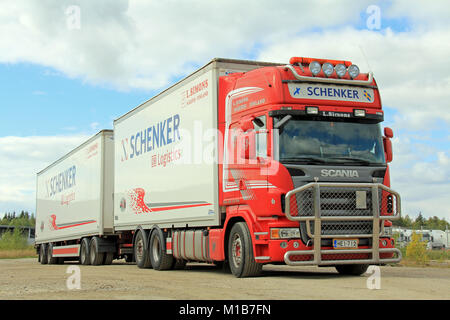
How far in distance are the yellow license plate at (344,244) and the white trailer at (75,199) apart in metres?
11.0

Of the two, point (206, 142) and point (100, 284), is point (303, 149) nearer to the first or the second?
point (206, 142)

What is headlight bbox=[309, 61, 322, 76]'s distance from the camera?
12.3 metres

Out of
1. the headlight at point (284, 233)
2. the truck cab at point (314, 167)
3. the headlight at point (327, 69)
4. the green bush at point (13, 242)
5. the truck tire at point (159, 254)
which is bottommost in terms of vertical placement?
the green bush at point (13, 242)

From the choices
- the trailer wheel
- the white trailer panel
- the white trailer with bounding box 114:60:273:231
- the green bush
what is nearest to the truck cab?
the white trailer with bounding box 114:60:273:231

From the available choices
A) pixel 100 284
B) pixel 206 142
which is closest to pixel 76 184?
pixel 206 142

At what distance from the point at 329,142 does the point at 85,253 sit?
43.9ft

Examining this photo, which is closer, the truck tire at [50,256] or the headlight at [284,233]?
the headlight at [284,233]

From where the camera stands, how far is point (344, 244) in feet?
38.9

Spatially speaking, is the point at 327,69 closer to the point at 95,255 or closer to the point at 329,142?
the point at 329,142

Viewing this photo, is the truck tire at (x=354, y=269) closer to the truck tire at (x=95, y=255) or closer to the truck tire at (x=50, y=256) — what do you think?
the truck tire at (x=95, y=255)

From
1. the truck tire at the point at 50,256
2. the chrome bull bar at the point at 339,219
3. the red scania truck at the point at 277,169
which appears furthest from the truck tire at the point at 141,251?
the truck tire at the point at 50,256

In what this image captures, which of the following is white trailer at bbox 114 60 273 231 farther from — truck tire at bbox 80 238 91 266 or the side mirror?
the side mirror

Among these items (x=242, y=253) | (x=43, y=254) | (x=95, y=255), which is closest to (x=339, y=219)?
(x=242, y=253)

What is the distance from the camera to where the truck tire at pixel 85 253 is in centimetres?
2251
